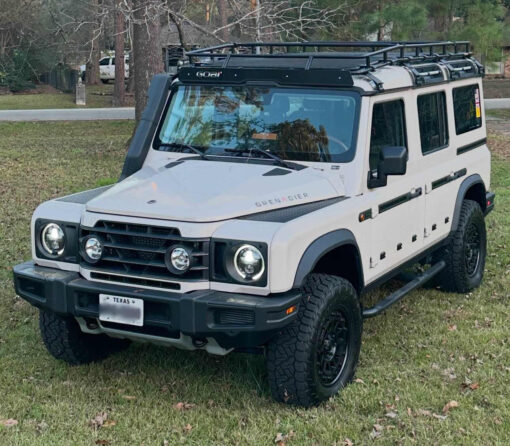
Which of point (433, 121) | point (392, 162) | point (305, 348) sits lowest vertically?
point (305, 348)

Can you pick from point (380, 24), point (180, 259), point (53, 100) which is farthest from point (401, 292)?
point (53, 100)

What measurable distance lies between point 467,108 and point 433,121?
3.10 ft

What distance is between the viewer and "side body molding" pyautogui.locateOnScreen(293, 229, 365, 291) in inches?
187

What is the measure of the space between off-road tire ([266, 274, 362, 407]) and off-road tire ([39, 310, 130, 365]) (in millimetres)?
1423

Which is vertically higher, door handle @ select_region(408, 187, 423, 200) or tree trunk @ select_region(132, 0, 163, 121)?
tree trunk @ select_region(132, 0, 163, 121)

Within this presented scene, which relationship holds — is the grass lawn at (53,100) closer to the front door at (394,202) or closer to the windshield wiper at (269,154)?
the front door at (394,202)

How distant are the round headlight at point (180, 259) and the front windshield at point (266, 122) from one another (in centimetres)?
123

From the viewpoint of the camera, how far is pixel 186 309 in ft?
15.3

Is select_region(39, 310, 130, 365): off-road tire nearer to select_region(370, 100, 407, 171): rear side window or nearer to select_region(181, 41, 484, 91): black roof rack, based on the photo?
select_region(181, 41, 484, 91): black roof rack

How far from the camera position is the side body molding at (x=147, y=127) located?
19.9ft

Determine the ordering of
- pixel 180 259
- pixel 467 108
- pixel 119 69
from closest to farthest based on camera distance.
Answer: pixel 180 259 < pixel 467 108 < pixel 119 69

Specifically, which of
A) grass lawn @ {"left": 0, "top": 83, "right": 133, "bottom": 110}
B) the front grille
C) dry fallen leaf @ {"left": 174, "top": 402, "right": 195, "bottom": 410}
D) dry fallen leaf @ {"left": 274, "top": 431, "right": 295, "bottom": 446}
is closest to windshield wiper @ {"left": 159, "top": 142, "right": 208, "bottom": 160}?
the front grille

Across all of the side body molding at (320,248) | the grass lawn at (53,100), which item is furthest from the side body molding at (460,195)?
the grass lawn at (53,100)

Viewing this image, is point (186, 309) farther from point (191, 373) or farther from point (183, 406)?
point (191, 373)
